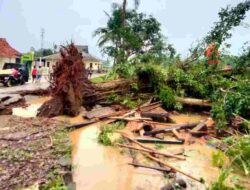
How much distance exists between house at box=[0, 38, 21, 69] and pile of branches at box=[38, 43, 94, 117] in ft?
85.4

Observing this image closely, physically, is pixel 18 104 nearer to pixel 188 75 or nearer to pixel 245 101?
pixel 188 75

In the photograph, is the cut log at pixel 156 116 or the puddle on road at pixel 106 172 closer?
the puddle on road at pixel 106 172

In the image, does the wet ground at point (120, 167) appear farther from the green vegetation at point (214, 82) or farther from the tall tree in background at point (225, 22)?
the tall tree in background at point (225, 22)

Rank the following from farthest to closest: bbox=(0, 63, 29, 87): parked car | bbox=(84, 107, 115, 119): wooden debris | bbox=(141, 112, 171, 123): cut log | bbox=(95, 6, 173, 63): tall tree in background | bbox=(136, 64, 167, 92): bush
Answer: bbox=(95, 6, 173, 63): tall tree in background → bbox=(0, 63, 29, 87): parked car → bbox=(136, 64, 167, 92): bush → bbox=(84, 107, 115, 119): wooden debris → bbox=(141, 112, 171, 123): cut log

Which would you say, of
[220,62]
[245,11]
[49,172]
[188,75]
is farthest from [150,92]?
[49,172]

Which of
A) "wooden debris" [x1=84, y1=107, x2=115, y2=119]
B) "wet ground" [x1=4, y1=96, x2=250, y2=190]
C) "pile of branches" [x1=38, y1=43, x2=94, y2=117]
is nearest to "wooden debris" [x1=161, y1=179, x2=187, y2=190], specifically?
"wet ground" [x1=4, y1=96, x2=250, y2=190]

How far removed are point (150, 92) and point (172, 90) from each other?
1.03m

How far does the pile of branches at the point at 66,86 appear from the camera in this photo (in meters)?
11.7

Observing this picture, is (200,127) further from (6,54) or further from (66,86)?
(6,54)

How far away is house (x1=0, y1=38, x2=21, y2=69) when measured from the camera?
3648cm

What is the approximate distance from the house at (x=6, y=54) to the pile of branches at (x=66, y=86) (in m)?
26.0

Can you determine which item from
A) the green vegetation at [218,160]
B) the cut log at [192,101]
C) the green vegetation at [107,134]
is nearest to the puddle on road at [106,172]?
the green vegetation at [107,134]

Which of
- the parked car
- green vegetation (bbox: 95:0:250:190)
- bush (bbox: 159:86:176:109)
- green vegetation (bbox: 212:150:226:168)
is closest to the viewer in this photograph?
green vegetation (bbox: 212:150:226:168)

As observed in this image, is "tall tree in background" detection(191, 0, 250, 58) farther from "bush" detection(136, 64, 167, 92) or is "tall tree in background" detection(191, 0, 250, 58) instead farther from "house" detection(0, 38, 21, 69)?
"house" detection(0, 38, 21, 69)
